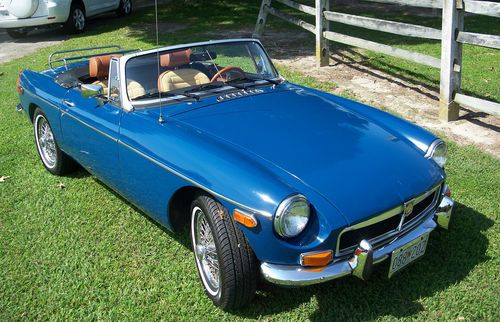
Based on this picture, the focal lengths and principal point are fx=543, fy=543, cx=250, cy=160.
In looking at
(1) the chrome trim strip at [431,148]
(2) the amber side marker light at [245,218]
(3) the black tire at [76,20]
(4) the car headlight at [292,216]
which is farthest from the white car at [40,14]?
(4) the car headlight at [292,216]

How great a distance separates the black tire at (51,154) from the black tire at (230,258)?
8.39ft

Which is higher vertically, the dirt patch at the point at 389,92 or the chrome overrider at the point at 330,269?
the dirt patch at the point at 389,92

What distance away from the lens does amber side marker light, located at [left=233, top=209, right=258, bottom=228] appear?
2.95 m

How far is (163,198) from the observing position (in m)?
3.63

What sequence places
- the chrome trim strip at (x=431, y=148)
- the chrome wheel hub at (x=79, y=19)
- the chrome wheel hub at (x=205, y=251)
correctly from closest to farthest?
1. the chrome wheel hub at (x=205, y=251)
2. the chrome trim strip at (x=431, y=148)
3. the chrome wheel hub at (x=79, y=19)

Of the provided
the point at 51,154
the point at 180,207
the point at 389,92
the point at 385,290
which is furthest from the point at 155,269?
the point at 389,92

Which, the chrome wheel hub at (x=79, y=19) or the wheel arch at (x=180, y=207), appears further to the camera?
the chrome wheel hub at (x=79, y=19)

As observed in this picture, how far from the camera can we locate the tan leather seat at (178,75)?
4.28m

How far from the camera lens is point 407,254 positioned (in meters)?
3.27

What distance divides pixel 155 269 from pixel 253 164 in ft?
3.91

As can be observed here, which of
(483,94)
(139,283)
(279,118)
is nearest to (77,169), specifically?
(139,283)

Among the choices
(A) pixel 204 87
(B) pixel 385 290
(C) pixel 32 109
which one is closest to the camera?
(B) pixel 385 290

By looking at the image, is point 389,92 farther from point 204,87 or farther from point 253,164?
point 253,164

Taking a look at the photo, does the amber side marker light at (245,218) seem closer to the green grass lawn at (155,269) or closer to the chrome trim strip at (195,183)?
the chrome trim strip at (195,183)
